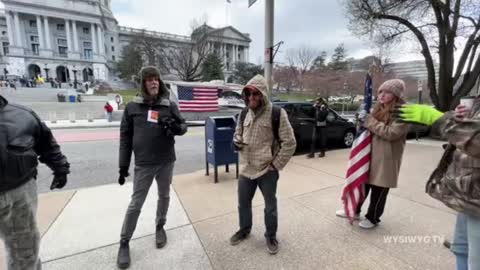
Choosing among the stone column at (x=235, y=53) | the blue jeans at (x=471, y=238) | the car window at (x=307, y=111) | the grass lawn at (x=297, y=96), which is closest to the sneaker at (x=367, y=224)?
the blue jeans at (x=471, y=238)

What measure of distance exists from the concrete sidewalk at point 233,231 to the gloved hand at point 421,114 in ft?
4.83

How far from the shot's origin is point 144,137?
234 centimetres

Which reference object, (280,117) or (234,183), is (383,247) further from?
(234,183)

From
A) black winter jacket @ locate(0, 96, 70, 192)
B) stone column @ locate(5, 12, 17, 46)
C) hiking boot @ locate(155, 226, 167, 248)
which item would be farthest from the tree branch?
stone column @ locate(5, 12, 17, 46)

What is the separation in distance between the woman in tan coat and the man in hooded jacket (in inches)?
39.8

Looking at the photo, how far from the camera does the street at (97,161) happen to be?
4.87 m

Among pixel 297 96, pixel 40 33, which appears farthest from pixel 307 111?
pixel 40 33

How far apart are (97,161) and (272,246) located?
18.3 feet

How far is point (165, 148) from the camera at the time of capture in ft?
8.04

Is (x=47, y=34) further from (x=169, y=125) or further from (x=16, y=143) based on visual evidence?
(x=16, y=143)

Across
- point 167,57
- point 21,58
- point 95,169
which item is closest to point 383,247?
point 95,169

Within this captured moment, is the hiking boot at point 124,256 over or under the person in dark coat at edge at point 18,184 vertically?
under

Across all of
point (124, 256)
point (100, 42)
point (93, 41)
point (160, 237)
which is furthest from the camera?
point (100, 42)

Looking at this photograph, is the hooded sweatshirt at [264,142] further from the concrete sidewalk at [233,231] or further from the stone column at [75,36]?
the stone column at [75,36]
